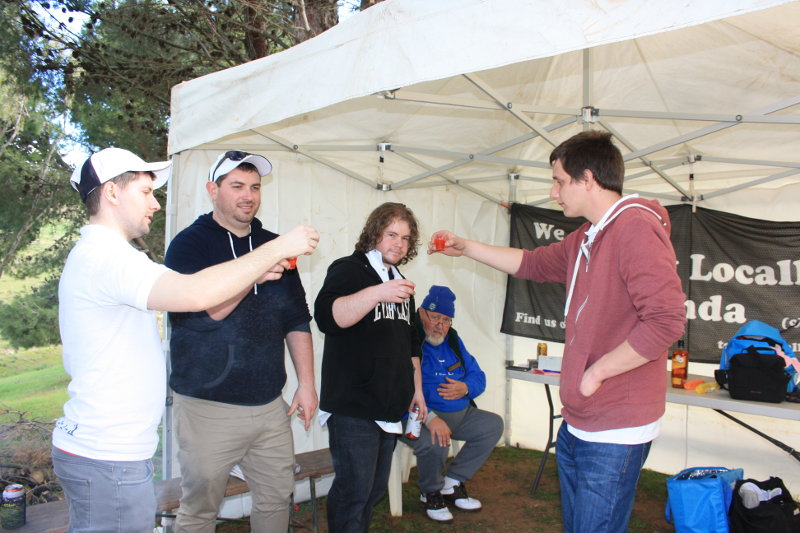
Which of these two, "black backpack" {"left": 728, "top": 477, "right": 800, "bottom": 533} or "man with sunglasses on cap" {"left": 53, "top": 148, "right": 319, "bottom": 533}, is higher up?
"man with sunglasses on cap" {"left": 53, "top": 148, "right": 319, "bottom": 533}

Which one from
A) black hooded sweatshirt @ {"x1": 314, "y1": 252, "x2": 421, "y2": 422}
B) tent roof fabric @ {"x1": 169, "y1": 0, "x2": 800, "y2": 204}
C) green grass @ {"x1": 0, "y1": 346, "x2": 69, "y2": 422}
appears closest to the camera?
tent roof fabric @ {"x1": 169, "y1": 0, "x2": 800, "y2": 204}

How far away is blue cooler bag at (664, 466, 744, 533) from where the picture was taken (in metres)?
3.24

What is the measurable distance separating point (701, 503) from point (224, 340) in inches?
109

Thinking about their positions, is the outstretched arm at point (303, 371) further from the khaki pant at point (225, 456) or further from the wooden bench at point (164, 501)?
the wooden bench at point (164, 501)

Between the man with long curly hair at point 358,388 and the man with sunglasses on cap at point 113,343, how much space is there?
37.1 inches

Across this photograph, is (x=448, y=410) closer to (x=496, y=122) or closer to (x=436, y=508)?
(x=436, y=508)

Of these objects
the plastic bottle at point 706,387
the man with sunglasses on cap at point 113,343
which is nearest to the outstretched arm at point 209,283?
the man with sunglasses on cap at point 113,343

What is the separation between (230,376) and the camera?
2.25m

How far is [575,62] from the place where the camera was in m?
3.47

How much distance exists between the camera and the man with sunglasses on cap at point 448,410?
3926mm

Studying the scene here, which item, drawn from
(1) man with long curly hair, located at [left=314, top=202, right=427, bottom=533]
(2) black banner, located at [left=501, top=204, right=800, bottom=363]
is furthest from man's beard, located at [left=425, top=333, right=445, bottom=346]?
(2) black banner, located at [left=501, top=204, right=800, bottom=363]

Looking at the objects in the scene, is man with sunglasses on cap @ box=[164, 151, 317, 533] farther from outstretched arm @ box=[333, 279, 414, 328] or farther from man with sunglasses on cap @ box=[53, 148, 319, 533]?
man with sunglasses on cap @ box=[53, 148, 319, 533]

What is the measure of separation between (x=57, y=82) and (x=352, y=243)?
3.87 m

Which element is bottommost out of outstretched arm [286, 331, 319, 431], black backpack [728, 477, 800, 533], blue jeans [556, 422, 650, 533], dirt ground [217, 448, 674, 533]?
dirt ground [217, 448, 674, 533]
